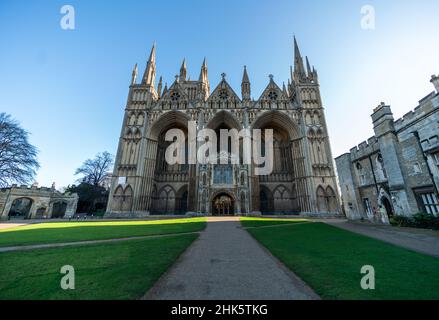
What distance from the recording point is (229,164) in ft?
94.0

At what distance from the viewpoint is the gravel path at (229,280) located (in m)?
3.03

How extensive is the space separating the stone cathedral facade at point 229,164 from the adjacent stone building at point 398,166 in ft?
34.4

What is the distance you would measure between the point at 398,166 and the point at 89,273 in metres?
18.2

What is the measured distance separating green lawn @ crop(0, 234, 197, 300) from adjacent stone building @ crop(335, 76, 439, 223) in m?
15.7

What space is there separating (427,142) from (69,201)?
146 feet

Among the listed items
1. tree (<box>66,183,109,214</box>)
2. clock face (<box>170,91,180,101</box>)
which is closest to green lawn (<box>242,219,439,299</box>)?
clock face (<box>170,91,180,101</box>)

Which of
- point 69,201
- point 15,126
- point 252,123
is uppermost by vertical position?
point 252,123

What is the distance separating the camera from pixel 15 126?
2541cm

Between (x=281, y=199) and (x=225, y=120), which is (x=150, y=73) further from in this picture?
(x=281, y=199)

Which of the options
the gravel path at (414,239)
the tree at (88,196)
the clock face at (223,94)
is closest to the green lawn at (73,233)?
the gravel path at (414,239)

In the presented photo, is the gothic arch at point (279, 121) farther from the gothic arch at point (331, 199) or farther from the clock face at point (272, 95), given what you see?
the gothic arch at point (331, 199)

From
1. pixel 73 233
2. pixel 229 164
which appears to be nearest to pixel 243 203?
pixel 229 164
